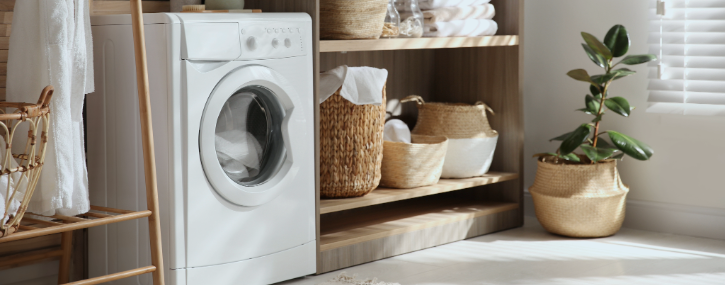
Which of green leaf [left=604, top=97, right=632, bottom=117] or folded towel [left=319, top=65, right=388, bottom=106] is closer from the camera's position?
folded towel [left=319, top=65, right=388, bottom=106]

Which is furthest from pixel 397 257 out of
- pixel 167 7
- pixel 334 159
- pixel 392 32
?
pixel 167 7

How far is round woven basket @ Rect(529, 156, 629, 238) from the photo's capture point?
8.76ft

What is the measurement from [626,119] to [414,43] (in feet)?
3.26

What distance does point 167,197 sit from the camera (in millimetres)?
1906

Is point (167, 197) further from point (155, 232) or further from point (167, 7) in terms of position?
point (167, 7)

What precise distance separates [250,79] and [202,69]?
0.46 ft

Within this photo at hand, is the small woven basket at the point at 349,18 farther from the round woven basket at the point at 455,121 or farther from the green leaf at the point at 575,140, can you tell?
the green leaf at the point at 575,140

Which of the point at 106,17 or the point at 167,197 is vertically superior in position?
the point at 106,17

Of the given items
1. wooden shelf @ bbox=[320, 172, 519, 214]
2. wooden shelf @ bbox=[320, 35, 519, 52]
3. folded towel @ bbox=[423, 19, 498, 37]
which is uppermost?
folded towel @ bbox=[423, 19, 498, 37]

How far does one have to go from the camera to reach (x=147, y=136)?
178cm

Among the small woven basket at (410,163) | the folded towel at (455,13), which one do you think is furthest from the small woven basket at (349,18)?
the small woven basket at (410,163)

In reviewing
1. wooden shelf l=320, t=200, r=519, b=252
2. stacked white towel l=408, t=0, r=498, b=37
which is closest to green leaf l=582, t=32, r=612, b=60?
Result: stacked white towel l=408, t=0, r=498, b=37

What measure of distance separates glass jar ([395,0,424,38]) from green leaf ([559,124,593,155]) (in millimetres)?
667

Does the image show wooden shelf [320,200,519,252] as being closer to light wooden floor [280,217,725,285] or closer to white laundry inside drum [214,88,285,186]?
light wooden floor [280,217,725,285]
